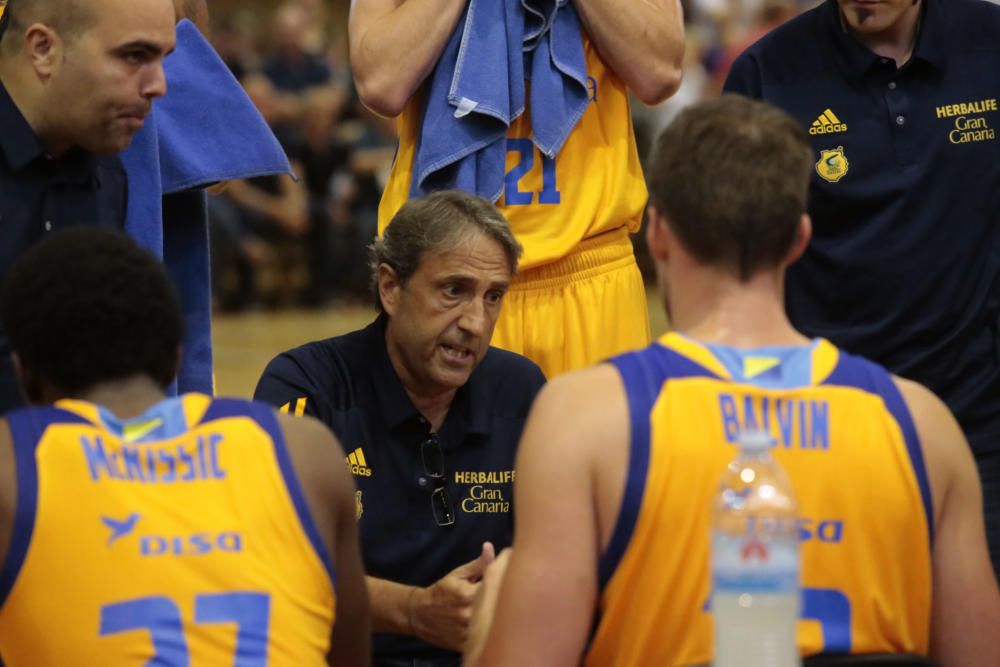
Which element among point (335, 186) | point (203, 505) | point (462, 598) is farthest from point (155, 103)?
point (335, 186)

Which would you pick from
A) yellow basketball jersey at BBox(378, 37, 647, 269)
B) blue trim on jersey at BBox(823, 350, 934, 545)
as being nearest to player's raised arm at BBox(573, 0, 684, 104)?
yellow basketball jersey at BBox(378, 37, 647, 269)

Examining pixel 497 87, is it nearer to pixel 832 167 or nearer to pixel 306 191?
pixel 832 167

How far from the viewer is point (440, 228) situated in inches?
150

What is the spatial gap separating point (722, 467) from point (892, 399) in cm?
30

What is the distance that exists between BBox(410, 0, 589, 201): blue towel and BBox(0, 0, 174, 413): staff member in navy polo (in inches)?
29.2

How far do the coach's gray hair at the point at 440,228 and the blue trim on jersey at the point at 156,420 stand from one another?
1.43m

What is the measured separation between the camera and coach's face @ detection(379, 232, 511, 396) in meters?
3.77

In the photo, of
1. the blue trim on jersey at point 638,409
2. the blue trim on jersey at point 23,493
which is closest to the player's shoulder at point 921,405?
the blue trim on jersey at point 638,409

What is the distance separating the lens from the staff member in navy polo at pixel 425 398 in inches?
142

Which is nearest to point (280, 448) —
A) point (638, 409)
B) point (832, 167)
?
point (638, 409)

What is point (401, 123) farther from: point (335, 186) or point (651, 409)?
point (335, 186)

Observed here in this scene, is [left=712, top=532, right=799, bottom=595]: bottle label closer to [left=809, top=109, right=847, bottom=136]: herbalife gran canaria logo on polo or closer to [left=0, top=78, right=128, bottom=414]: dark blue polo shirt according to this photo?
[left=0, top=78, right=128, bottom=414]: dark blue polo shirt

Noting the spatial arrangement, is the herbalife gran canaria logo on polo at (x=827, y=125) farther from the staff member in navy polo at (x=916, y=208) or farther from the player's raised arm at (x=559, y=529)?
the player's raised arm at (x=559, y=529)

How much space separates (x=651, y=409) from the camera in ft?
7.64
